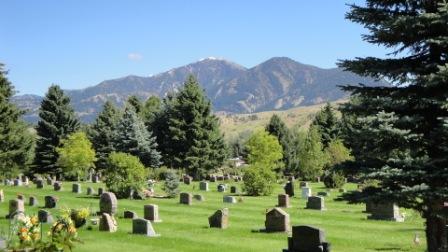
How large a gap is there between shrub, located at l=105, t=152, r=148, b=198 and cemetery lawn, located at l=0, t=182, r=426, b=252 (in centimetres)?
371

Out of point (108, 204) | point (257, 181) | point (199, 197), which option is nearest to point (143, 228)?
point (108, 204)

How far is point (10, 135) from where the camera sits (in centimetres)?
5516

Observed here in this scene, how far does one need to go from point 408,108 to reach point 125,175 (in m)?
29.4

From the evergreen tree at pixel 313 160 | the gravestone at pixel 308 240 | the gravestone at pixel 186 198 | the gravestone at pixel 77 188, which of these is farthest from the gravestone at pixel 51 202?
the evergreen tree at pixel 313 160

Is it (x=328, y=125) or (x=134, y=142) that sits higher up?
(x=328, y=125)

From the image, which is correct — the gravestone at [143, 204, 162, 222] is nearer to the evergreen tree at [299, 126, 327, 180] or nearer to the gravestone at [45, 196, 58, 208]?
the gravestone at [45, 196, 58, 208]

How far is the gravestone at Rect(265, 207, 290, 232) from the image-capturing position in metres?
24.8

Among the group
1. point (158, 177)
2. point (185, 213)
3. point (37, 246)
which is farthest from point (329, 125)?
point (37, 246)

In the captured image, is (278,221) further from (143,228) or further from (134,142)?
(134,142)

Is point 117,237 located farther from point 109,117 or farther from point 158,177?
point 109,117

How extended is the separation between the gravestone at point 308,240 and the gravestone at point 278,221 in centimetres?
679

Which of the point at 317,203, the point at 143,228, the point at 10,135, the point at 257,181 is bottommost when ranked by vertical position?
the point at 143,228

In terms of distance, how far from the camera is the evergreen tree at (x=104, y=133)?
74688 mm

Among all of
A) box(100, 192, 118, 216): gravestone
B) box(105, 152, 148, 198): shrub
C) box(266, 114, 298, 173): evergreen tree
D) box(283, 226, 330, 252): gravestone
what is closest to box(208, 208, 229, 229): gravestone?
box(100, 192, 118, 216): gravestone
